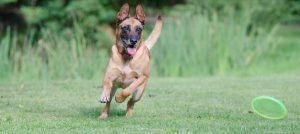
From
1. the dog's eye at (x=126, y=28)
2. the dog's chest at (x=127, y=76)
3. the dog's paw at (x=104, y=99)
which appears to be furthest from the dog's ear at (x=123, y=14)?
the dog's paw at (x=104, y=99)

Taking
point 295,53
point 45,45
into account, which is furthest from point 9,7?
point 295,53

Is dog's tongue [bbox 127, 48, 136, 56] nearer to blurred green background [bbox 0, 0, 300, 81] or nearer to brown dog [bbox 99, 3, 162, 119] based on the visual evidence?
brown dog [bbox 99, 3, 162, 119]

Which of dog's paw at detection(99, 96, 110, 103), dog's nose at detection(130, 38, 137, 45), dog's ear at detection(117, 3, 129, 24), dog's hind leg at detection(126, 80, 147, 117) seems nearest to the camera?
dog's paw at detection(99, 96, 110, 103)

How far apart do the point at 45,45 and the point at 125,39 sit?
25.3 ft

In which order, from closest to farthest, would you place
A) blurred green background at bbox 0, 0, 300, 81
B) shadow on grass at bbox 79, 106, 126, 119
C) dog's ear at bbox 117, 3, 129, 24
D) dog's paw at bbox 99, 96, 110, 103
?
dog's paw at bbox 99, 96, 110, 103 → dog's ear at bbox 117, 3, 129, 24 → shadow on grass at bbox 79, 106, 126, 119 → blurred green background at bbox 0, 0, 300, 81

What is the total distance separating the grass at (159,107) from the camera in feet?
28.0

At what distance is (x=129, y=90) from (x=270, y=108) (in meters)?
1.60

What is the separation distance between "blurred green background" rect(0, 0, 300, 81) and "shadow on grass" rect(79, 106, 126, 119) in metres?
5.17

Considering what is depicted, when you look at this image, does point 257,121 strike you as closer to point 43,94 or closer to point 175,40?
point 43,94

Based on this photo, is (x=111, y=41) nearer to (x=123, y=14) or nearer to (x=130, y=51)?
(x=123, y=14)

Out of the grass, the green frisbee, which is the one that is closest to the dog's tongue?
the grass

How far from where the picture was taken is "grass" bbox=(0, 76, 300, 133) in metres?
8.53

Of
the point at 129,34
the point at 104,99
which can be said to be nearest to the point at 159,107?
the point at 129,34

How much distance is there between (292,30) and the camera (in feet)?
118
